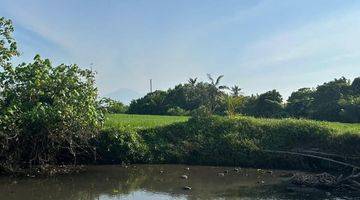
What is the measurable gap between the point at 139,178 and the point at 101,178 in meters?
1.36

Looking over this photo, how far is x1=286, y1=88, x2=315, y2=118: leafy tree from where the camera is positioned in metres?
43.2

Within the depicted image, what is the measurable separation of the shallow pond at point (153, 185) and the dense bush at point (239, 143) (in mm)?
995

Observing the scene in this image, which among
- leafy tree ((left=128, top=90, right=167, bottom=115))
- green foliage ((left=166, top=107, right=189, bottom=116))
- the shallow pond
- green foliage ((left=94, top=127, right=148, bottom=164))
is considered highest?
leafy tree ((left=128, top=90, right=167, bottom=115))

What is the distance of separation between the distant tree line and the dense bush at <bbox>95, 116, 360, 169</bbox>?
12397mm

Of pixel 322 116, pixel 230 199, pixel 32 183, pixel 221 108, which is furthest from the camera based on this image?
pixel 221 108

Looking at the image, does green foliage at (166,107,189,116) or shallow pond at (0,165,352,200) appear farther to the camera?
green foliage at (166,107,189,116)

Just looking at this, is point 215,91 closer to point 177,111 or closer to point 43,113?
point 177,111

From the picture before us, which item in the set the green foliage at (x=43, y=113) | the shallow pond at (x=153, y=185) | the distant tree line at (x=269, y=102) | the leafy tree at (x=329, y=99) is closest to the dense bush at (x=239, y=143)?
the shallow pond at (x=153, y=185)

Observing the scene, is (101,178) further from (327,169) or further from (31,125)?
(327,169)

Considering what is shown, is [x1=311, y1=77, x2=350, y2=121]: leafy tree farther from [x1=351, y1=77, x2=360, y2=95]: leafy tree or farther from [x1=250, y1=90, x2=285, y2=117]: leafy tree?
[x1=250, y1=90, x2=285, y2=117]: leafy tree

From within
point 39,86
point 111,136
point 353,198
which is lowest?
point 353,198

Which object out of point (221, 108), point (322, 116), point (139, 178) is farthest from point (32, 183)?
point (221, 108)

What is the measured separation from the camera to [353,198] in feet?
48.2

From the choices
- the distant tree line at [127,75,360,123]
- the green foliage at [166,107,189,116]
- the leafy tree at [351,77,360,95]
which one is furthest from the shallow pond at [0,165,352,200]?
the green foliage at [166,107,189,116]
